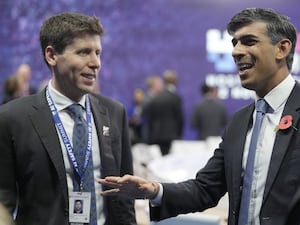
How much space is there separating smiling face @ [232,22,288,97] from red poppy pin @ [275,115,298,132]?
167 millimetres

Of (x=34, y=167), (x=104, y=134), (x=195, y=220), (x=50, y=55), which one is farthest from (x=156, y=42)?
(x=34, y=167)

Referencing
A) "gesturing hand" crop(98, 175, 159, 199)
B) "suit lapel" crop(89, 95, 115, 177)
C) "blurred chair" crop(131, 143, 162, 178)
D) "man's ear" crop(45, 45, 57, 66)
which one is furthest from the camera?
"blurred chair" crop(131, 143, 162, 178)

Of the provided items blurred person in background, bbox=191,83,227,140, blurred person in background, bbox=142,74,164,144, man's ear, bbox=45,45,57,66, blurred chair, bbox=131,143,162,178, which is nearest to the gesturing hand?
man's ear, bbox=45,45,57,66

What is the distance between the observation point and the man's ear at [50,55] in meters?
3.19

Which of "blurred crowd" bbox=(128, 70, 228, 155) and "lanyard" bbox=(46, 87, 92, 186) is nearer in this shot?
"lanyard" bbox=(46, 87, 92, 186)

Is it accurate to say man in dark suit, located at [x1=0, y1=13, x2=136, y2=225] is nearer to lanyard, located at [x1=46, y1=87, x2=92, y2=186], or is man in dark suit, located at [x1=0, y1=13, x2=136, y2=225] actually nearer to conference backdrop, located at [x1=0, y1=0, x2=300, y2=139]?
lanyard, located at [x1=46, y1=87, x2=92, y2=186]

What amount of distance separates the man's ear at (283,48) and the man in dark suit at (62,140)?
0.89 m

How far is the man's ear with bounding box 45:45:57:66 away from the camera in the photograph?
3.19m

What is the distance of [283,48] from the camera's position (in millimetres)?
2809

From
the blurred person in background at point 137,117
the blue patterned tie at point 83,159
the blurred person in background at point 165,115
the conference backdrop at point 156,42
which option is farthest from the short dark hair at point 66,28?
the conference backdrop at point 156,42

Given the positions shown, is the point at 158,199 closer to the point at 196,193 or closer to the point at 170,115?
the point at 196,193

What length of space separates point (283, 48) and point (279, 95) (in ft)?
0.68

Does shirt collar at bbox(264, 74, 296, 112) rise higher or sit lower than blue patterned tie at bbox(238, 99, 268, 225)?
higher

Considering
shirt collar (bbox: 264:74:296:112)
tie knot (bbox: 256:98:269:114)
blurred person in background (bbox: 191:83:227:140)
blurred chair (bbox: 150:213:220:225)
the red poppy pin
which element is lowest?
blurred chair (bbox: 150:213:220:225)
